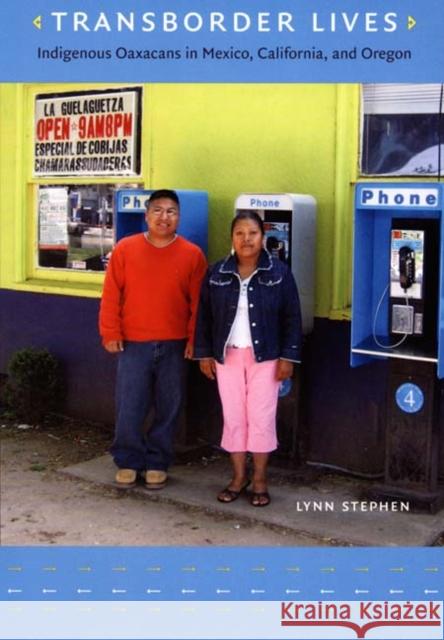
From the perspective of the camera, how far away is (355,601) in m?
2.77

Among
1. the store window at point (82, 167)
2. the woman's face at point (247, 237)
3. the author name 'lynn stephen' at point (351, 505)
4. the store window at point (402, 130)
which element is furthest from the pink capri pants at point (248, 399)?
the store window at point (82, 167)

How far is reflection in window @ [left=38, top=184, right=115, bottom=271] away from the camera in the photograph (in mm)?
5820

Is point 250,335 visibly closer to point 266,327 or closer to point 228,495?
point 266,327

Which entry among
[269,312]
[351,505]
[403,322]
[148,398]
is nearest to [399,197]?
[403,322]

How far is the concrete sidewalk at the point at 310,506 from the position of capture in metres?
4.00

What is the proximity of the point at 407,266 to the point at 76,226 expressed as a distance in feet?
8.66

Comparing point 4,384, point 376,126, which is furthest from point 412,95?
point 4,384

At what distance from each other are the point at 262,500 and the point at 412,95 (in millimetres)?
2093

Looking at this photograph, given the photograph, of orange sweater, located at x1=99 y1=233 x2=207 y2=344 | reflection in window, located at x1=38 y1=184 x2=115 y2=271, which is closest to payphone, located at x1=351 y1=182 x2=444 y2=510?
orange sweater, located at x1=99 y1=233 x2=207 y2=344

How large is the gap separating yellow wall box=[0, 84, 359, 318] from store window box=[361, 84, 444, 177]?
0.08 meters

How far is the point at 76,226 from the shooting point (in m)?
6.01

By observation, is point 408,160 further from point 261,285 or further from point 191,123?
point 191,123

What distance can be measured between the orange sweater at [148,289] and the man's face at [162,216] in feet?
0.31

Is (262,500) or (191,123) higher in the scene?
(191,123)
